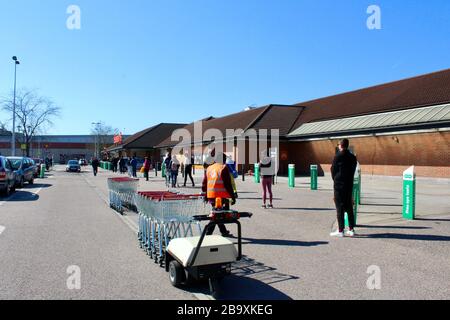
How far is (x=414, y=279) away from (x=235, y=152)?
2954 cm

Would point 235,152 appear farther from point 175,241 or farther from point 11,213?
point 175,241

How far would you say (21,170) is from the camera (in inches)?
876

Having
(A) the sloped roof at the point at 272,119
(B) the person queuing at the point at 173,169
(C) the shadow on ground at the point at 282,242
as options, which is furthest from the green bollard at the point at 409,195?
(A) the sloped roof at the point at 272,119

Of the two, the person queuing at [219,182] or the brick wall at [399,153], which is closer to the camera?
the person queuing at [219,182]

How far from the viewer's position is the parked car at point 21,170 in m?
21.5

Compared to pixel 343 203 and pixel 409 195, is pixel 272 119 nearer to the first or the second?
pixel 409 195

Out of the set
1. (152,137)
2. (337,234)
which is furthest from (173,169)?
(152,137)

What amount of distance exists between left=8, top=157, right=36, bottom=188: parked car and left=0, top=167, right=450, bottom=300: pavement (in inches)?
442

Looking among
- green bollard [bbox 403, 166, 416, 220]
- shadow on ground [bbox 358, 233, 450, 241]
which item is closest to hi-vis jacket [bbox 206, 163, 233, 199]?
shadow on ground [bbox 358, 233, 450, 241]

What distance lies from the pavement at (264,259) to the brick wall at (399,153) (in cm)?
1326

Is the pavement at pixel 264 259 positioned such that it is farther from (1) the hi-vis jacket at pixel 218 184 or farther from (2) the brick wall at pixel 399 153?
(2) the brick wall at pixel 399 153

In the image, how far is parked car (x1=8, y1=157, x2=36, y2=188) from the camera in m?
21.5
